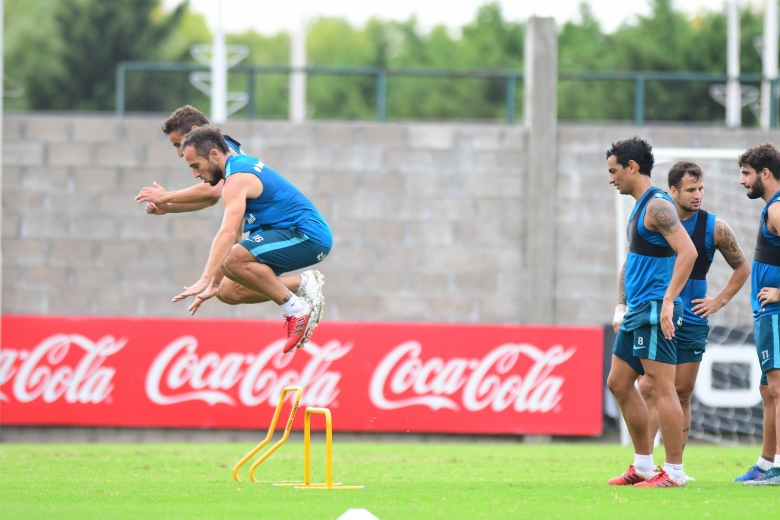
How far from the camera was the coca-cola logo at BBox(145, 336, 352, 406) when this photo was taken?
49.7ft

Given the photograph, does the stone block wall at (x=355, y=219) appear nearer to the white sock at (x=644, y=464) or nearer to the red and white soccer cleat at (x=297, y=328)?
the red and white soccer cleat at (x=297, y=328)

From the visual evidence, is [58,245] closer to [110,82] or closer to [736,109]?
[736,109]

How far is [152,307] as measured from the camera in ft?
54.1

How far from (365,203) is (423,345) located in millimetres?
2425

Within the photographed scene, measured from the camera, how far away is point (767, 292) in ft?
28.3

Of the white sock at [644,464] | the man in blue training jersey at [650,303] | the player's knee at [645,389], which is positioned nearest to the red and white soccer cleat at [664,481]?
the man in blue training jersey at [650,303]

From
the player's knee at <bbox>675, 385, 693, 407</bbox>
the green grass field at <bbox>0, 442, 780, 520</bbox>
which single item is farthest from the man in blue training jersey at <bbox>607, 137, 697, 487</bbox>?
the player's knee at <bbox>675, 385, 693, 407</bbox>

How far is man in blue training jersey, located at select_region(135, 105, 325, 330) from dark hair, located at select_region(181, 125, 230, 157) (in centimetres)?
35

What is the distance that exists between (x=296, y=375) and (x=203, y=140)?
670 cm

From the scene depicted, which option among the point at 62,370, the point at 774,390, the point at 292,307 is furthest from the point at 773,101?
the point at 62,370

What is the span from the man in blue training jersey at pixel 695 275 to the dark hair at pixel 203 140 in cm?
341

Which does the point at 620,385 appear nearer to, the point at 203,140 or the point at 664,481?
the point at 664,481

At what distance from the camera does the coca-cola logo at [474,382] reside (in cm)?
1525

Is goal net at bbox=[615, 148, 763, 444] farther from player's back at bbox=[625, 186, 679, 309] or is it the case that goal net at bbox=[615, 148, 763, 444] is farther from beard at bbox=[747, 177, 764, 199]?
player's back at bbox=[625, 186, 679, 309]
